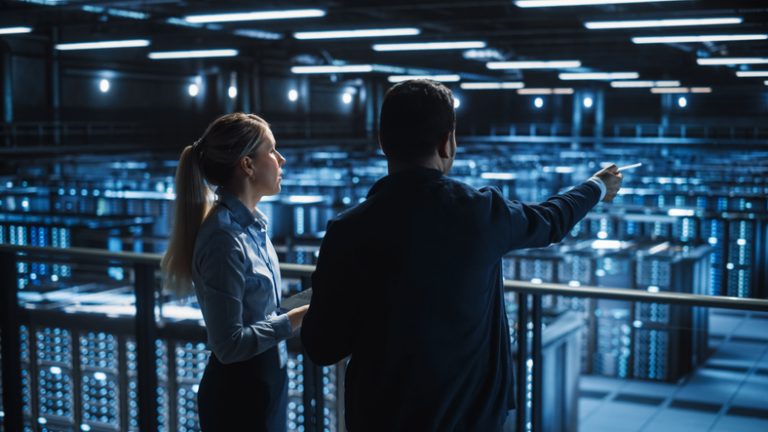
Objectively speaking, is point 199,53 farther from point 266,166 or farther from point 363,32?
point 266,166

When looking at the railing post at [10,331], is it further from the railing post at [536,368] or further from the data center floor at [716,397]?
the data center floor at [716,397]

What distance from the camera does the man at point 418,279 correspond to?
1.57m

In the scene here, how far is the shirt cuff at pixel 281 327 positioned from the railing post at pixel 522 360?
2.67 ft

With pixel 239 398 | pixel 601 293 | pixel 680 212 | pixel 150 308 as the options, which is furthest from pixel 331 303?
pixel 680 212

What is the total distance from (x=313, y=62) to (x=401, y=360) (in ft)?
60.0

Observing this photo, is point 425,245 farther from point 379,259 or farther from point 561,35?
point 561,35

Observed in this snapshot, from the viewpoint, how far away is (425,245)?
5.13 ft

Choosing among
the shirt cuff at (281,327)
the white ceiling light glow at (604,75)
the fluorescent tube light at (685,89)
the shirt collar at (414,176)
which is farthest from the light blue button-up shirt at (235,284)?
the white ceiling light glow at (604,75)

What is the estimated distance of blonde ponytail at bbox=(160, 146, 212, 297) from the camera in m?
1.98

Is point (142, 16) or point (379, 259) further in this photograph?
point (142, 16)

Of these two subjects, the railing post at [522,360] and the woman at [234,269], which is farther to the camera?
the railing post at [522,360]

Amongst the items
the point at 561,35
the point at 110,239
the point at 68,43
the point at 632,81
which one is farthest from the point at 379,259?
the point at 632,81

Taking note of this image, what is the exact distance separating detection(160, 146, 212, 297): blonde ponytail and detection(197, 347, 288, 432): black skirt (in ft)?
0.71

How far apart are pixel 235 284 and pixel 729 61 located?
1435cm
